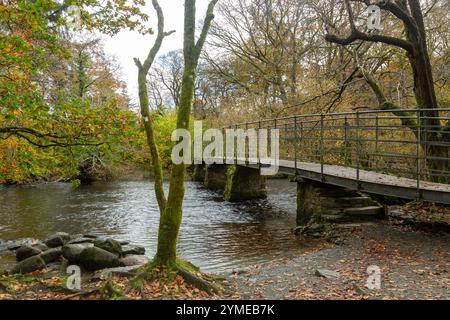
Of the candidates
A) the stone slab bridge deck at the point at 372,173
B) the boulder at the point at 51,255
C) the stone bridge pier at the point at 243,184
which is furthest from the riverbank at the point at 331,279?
the stone bridge pier at the point at 243,184

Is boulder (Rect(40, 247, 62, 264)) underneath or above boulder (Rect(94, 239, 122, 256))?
underneath

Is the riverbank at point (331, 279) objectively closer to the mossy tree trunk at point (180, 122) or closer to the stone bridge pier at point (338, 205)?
the mossy tree trunk at point (180, 122)

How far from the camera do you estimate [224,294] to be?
5902 mm

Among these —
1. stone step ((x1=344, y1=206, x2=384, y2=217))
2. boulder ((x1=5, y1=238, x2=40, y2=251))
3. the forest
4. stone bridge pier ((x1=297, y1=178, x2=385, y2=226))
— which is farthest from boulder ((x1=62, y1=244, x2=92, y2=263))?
stone step ((x1=344, y1=206, x2=384, y2=217))

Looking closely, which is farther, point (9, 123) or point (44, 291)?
point (9, 123)

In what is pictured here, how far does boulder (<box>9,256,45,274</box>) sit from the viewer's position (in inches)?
328

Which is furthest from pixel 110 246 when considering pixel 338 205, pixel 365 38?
pixel 365 38

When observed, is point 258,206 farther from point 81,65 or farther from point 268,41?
point 81,65

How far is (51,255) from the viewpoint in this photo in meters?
9.13

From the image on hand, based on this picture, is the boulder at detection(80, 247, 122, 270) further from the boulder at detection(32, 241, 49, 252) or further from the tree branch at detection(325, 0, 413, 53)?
the tree branch at detection(325, 0, 413, 53)

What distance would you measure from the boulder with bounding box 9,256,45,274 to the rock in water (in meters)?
5.75

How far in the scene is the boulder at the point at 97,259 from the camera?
8.15m
